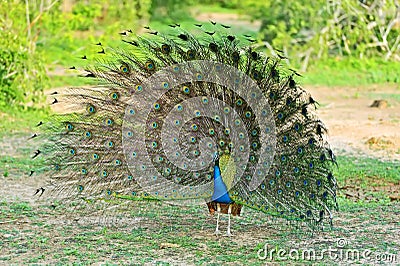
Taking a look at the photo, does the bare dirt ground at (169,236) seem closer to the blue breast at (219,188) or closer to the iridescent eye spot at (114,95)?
the blue breast at (219,188)

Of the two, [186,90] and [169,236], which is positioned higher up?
[186,90]

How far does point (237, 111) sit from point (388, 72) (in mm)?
11365

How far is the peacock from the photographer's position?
658 cm

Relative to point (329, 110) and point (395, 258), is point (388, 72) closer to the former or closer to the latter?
point (329, 110)

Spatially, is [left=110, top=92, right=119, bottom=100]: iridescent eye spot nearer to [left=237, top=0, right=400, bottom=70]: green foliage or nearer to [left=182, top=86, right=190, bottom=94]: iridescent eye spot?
[left=182, top=86, right=190, bottom=94]: iridescent eye spot

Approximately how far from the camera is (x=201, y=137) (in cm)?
670

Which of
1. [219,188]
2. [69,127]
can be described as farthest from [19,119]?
[219,188]

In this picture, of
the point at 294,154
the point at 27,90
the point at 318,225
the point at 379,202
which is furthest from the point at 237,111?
the point at 27,90

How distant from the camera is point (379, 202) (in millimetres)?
8336

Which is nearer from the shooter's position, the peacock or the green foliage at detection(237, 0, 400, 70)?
the peacock

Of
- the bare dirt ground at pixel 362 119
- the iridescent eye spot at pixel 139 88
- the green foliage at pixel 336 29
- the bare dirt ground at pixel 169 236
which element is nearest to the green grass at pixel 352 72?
the green foliage at pixel 336 29

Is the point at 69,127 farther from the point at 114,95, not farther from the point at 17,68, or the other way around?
the point at 17,68

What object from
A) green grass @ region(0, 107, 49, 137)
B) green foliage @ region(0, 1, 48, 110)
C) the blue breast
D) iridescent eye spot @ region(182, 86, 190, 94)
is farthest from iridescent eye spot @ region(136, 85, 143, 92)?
green foliage @ region(0, 1, 48, 110)

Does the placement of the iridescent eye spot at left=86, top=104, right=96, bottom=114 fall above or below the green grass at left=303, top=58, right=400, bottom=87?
above
